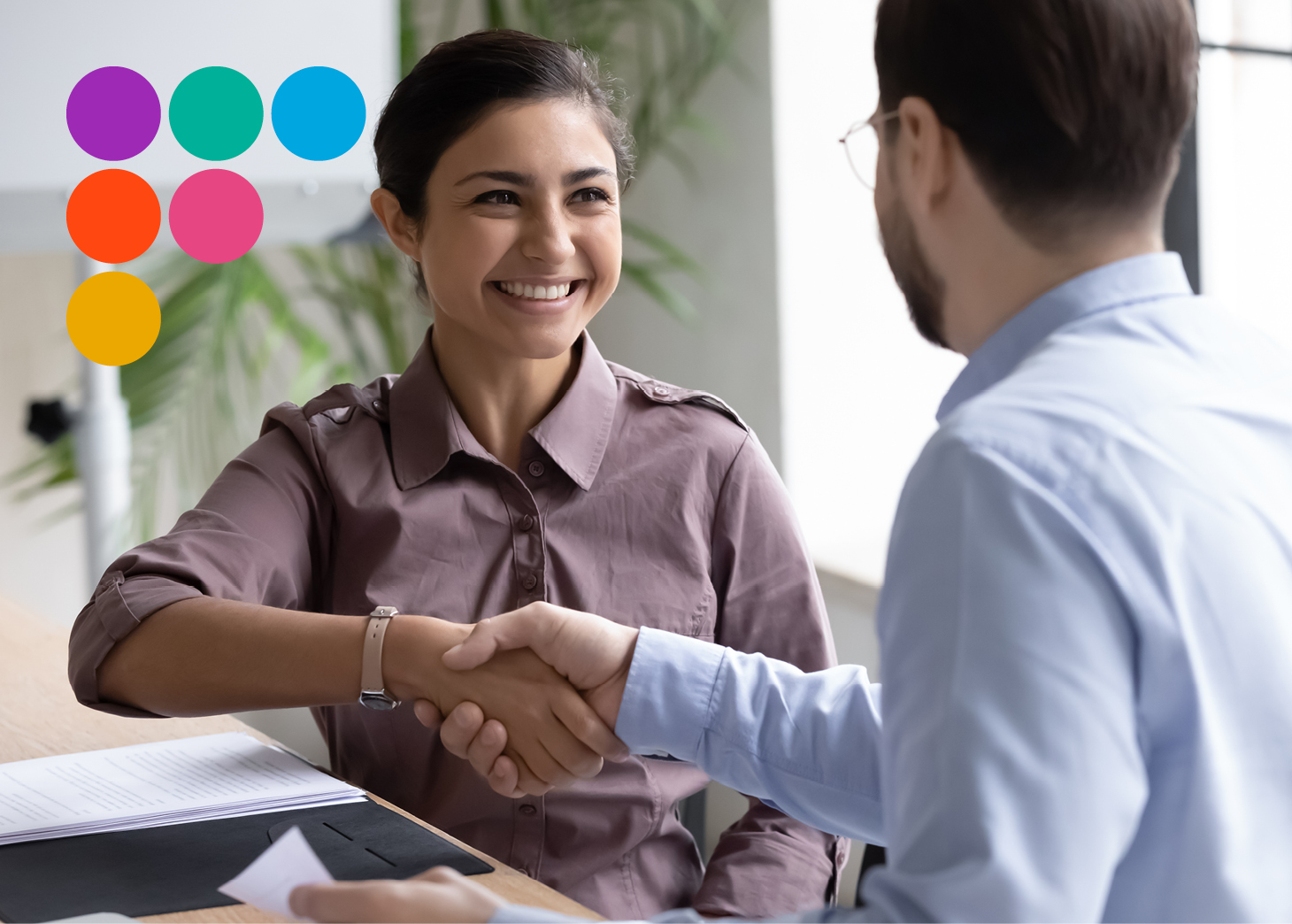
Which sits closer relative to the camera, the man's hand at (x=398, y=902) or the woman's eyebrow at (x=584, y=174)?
the man's hand at (x=398, y=902)

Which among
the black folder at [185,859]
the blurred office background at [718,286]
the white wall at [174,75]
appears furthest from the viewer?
the blurred office background at [718,286]

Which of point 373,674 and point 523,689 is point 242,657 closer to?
point 373,674

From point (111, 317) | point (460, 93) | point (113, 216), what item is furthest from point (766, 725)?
point (111, 317)

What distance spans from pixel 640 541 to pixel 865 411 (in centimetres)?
139

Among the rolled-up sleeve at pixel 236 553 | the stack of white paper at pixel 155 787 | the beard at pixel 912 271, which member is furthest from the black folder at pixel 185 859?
the beard at pixel 912 271

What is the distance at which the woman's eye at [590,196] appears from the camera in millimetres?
1396

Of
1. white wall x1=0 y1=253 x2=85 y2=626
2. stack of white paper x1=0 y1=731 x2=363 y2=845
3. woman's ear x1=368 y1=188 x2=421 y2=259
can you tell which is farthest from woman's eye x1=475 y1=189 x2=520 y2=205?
white wall x1=0 y1=253 x2=85 y2=626

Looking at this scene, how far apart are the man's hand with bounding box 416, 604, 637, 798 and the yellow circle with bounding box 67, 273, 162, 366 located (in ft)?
4.29

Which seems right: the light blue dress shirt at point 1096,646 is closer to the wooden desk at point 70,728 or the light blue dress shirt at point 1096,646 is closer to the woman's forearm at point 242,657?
the wooden desk at point 70,728

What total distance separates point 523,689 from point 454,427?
311 mm

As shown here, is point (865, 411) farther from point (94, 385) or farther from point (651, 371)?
point (94, 385)

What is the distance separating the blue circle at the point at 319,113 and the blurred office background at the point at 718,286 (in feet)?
0.14

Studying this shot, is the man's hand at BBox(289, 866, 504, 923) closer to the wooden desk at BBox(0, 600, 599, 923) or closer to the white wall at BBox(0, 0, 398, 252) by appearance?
the wooden desk at BBox(0, 600, 599, 923)

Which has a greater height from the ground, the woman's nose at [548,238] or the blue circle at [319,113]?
the blue circle at [319,113]
